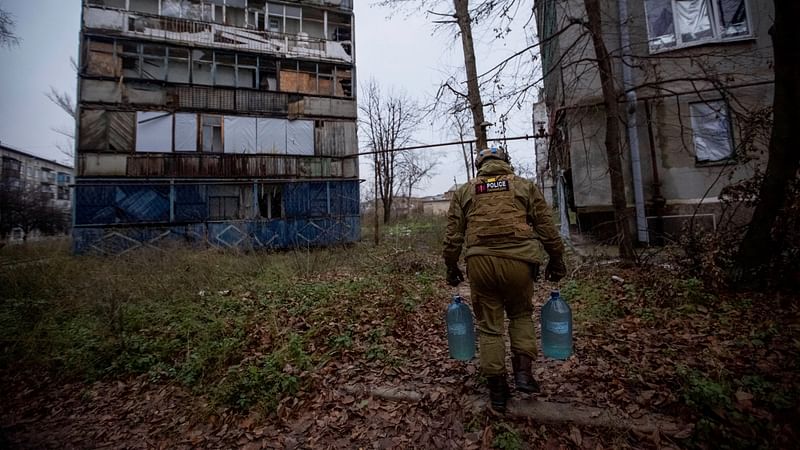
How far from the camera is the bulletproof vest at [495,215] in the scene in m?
2.49

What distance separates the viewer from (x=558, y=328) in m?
2.65

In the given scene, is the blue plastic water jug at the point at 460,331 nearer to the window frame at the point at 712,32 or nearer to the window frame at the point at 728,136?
the window frame at the point at 728,136

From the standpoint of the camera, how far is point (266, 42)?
14938 millimetres

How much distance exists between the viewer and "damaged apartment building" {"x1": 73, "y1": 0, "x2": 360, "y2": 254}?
1273 cm

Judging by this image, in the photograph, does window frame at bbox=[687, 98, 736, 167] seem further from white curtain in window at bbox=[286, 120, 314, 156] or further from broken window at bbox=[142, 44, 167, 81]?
broken window at bbox=[142, 44, 167, 81]

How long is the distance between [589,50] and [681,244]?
5747mm

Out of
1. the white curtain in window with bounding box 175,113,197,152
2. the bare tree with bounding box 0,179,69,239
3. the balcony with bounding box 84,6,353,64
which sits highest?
the balcony with bounding box 84,6,353,64

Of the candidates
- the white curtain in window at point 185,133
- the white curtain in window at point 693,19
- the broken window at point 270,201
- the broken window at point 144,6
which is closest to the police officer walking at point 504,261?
the white curtain in window at point 693,19

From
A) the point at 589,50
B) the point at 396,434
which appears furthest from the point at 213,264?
the point at 589,50

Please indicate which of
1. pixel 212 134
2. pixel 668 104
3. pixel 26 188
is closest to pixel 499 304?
pixel 668 104

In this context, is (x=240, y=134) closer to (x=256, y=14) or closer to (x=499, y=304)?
(x=256, y=14)

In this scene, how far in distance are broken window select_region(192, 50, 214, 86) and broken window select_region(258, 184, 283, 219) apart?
208 inches

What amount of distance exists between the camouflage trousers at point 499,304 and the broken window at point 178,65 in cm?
1656

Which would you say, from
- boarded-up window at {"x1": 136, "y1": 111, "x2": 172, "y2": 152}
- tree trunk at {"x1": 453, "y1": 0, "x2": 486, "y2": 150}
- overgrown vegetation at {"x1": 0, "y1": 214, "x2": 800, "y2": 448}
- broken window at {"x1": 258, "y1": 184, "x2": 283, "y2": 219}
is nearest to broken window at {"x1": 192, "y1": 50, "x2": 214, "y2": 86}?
boarded-up window at {"x1": 136, "y1": 111, "x2": 172, "y2": 152}
